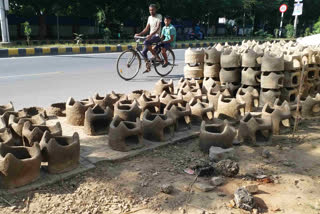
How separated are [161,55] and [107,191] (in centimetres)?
608

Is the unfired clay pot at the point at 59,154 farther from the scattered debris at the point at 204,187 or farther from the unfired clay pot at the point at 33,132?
the scattered debris at the point at 204,187

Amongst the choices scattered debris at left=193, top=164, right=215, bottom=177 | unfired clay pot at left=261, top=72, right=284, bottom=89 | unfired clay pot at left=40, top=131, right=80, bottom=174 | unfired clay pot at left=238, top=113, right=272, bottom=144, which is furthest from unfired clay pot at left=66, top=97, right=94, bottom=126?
unfired clay pot at left=261, top=72, right=284, bottom=89

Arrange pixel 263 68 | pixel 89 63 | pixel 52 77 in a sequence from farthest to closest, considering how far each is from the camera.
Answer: pixel 89 63
pixel 52 77
pixel 263 68

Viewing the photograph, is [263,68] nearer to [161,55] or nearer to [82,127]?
[82,127]

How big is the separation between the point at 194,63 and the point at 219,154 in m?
2.99

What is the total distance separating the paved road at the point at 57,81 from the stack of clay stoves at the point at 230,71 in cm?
199

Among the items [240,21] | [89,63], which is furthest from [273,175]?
[240,21]

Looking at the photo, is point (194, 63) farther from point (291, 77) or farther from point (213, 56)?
point (291, 77)

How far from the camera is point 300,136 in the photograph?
399 cm

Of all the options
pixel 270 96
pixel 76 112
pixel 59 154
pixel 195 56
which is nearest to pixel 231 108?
pixel 270 96

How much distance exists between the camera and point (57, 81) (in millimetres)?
7477

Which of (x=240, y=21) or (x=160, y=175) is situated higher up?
(x=240, y=21)

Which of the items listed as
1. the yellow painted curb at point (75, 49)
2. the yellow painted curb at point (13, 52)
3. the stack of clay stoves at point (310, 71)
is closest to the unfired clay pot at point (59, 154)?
the stack of clay stoves at point (310, 71)

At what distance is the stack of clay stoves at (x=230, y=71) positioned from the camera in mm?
5205
